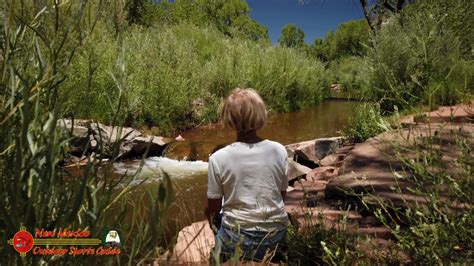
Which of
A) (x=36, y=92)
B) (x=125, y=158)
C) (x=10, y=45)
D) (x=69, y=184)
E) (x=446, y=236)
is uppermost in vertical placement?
(x=10, y=45)

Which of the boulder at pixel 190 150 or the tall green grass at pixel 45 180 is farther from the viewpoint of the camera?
the boulder at pixel 190 150

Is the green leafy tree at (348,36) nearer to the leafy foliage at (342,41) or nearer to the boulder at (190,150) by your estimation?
the leafy foliage at (342,41)

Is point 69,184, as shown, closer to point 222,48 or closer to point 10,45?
point 10,45

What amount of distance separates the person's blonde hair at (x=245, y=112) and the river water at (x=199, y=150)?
4.85 ft

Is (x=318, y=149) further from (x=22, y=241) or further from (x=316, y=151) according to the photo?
(x=22, y=241)

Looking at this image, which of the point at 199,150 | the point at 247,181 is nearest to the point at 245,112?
the point at 247,181

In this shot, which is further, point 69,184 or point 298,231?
point 298,231

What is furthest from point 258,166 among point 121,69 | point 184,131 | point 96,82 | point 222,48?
point 222,48

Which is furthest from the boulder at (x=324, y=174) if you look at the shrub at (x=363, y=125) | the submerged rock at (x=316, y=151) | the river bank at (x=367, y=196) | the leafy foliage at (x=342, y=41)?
the leafy foliage at (x=342, y=41)

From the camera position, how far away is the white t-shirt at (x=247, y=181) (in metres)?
2.87

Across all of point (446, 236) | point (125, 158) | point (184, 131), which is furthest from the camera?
point (184, 131)

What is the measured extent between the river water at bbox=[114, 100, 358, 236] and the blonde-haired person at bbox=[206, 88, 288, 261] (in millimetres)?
1278

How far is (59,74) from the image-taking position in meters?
1.15

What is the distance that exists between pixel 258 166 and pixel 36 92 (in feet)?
6.39
